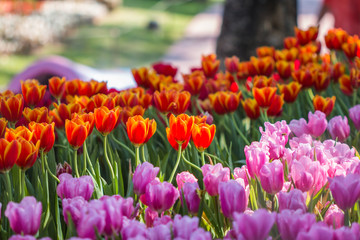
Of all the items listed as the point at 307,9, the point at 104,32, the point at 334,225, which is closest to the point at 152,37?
the point at 104,32

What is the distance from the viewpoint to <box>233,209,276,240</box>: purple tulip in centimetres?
103

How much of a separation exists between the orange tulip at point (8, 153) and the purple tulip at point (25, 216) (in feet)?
0.81

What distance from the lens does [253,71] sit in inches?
101

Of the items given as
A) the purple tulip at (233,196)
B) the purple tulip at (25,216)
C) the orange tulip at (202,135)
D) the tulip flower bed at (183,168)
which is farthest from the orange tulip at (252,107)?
the purple tulip at (25,216)

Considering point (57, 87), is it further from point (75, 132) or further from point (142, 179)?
point (142, 179)

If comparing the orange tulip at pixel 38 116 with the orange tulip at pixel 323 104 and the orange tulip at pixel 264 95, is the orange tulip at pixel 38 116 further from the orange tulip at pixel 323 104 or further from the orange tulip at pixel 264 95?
the orange tulip at pixel 323 104

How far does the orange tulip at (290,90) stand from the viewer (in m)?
2.13

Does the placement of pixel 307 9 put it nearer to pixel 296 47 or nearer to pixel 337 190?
pixel 296 47

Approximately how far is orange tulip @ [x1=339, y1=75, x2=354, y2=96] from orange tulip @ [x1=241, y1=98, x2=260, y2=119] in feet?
1.62

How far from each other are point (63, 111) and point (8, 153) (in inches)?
20.2

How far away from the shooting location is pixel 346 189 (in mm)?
1201

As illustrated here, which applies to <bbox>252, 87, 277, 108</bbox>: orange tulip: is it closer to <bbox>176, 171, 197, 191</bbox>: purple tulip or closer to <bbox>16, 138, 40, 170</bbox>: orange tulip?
<bbox>176, 171, 197, 191</bbox>: purple tulip

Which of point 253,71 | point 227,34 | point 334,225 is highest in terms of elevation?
point 227,34

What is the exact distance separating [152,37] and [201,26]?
1699mm
